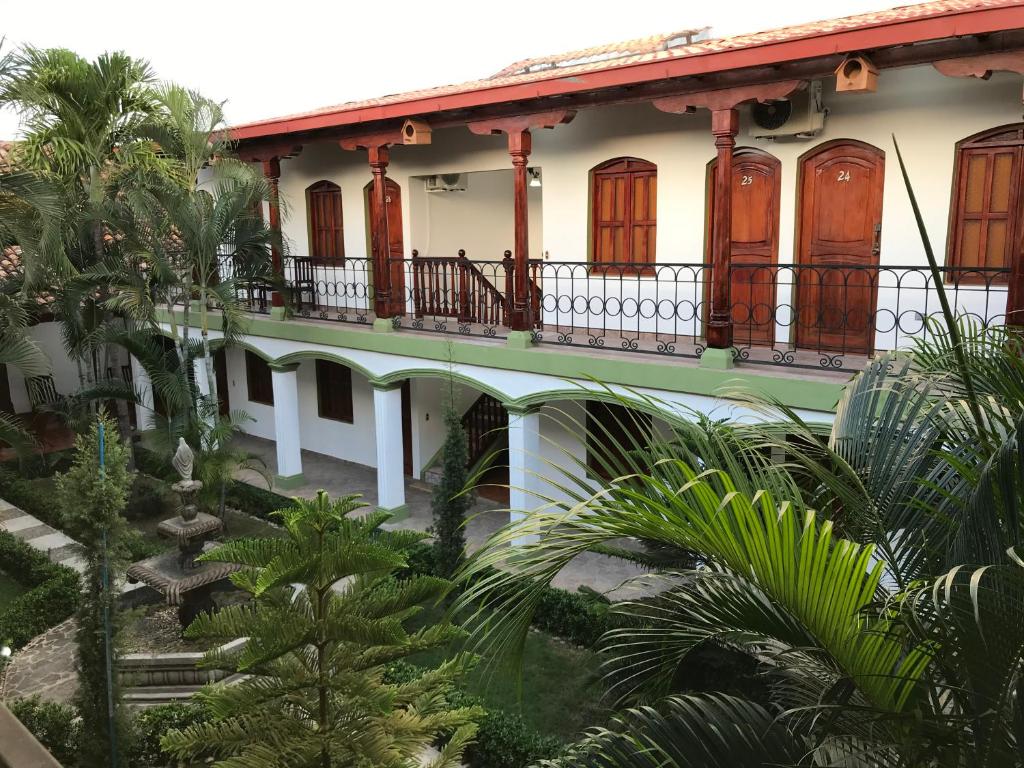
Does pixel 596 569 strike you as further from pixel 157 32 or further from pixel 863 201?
pixel 157 32

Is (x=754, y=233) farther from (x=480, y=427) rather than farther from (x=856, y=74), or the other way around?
(x=480, y=427)

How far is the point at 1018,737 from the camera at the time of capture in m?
1.97

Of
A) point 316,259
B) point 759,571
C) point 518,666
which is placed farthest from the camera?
point 316,259

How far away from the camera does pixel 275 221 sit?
1317 centimetres

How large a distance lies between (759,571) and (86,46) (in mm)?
66190

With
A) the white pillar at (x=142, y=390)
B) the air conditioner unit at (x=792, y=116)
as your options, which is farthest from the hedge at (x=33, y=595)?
the air conditioner unit at (x=792, y=116)

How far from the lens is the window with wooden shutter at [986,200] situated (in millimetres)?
8352

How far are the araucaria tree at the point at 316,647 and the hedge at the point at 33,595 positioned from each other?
5403mm

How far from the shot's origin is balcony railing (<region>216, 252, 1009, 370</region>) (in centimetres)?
859

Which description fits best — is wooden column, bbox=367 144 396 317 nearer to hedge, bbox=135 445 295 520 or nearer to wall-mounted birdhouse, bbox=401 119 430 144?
wall-mounted birdhouse, bbox=401 119 430 144

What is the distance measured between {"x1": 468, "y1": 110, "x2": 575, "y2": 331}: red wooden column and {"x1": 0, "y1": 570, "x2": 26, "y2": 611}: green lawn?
274 inches

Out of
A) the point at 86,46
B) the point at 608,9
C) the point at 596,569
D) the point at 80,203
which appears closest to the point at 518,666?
the point at 596,569

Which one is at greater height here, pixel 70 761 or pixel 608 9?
pixel 608 9

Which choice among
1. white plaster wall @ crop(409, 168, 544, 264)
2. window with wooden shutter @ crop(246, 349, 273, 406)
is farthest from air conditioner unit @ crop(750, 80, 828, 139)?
window with wooden shutter @ crop(246, 349, 273, 406)
